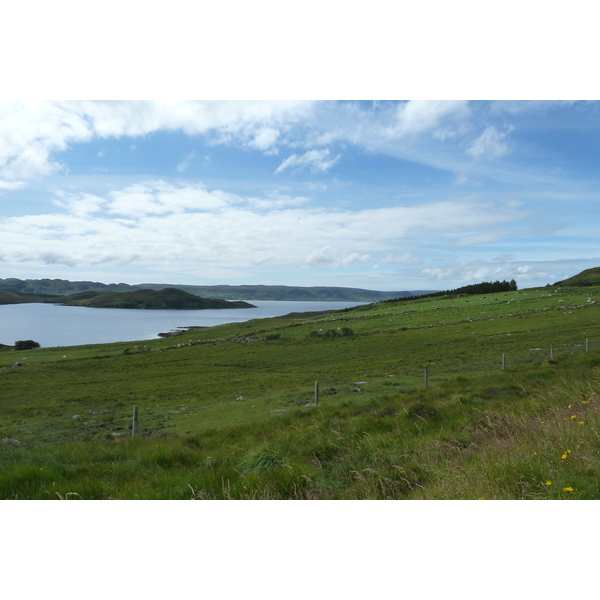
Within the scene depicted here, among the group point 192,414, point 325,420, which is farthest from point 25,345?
point 325,420

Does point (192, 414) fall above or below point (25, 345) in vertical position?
above

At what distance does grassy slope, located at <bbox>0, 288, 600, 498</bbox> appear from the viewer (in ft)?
15.5

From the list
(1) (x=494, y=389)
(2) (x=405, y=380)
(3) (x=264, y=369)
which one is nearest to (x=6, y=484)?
(1) (x=494, y=389)

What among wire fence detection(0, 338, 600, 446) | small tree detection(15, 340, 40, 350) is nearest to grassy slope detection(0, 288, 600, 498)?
wire fence detection(0, 338, 600, 446)

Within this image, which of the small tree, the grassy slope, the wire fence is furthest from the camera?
the small tree

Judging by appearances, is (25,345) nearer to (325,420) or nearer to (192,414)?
(192,414)

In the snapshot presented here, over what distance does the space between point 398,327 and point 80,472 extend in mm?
49938

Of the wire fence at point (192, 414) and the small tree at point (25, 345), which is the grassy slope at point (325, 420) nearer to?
the wire fence at point (192, 414)

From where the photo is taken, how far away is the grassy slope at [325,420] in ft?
15.5

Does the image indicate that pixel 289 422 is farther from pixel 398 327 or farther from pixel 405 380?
pixel 398 327

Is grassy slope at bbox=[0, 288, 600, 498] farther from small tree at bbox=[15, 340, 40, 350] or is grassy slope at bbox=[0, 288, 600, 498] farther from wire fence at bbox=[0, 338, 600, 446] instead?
small tree at bbox=[15, 340, 40, 350]

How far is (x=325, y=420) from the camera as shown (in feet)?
34.2

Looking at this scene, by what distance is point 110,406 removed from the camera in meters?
24.0

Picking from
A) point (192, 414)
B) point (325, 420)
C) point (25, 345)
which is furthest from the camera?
point (25, 345)
